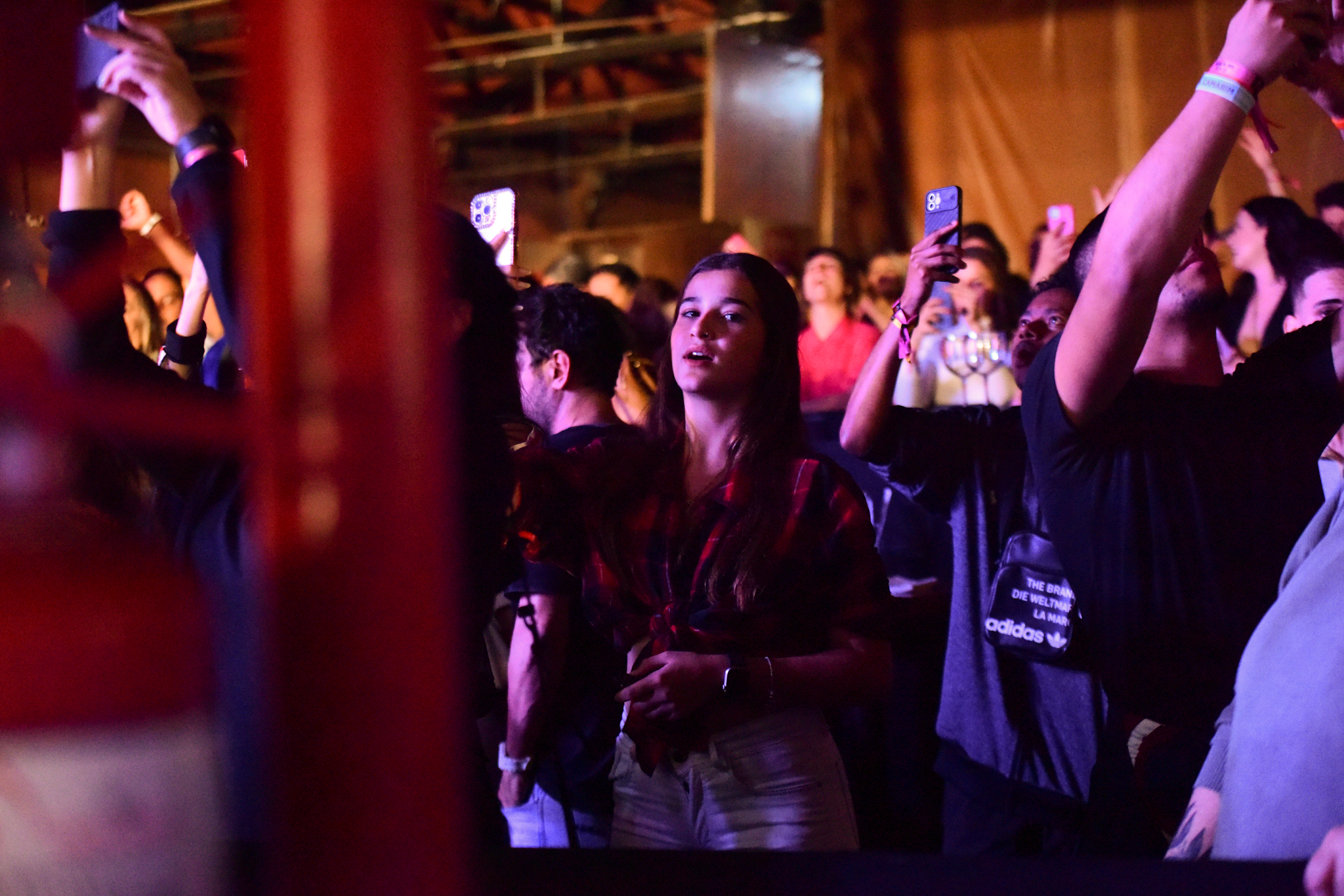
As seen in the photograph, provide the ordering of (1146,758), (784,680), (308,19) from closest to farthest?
(308,19) < (784,680) < (1146,758)

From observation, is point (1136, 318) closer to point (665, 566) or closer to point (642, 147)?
point (665, 566)

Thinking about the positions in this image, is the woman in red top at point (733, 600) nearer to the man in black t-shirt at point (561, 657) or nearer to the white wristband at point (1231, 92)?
the man in black t-shirt at point (561, 657)

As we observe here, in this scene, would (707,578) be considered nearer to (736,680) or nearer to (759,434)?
(736,680)

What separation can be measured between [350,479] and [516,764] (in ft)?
5.14

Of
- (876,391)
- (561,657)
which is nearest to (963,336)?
(876,391)

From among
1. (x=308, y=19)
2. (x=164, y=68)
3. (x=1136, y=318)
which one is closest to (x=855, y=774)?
(x=1136, y=318)

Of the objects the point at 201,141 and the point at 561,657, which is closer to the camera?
the point at 201,141

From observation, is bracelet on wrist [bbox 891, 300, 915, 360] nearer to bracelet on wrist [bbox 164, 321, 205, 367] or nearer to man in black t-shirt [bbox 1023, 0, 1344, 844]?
man in black t-shirt [bbox 1023, 0, 1344, 844]

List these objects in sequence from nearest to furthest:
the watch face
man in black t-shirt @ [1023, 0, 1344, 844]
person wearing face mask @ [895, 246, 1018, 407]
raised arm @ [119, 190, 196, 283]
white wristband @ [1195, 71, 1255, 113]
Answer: white wristband @ [1195, 71, 1255, 113] < the watch face < man in black t-shirt @ [1023, 0, 1344, 844] < raised arm @ [119, 190, 196, 283] < person wearing face mask @ [895, 246, 1018, 407]

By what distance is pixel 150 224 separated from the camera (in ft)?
7.50

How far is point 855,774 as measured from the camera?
2793mm

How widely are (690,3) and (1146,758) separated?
269 inches

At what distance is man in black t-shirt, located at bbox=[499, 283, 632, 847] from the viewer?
2.02m

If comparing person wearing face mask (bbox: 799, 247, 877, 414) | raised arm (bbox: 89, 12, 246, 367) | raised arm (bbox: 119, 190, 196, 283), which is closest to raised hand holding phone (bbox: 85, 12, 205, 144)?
raised arm (bbox: 89, 12, 246, 367)
